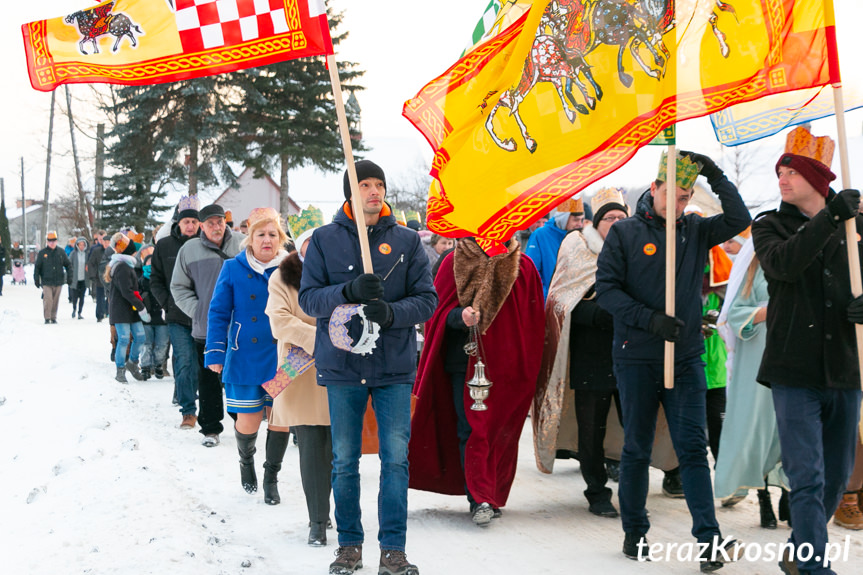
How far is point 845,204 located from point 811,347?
2.46ft

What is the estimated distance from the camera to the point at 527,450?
30.2ft

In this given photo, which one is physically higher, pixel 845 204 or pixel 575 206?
pixel 575 206

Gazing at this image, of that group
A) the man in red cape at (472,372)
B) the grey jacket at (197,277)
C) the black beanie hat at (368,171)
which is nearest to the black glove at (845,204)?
the black beanie hat at (368,171)

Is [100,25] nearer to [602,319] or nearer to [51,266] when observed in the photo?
[602,319]

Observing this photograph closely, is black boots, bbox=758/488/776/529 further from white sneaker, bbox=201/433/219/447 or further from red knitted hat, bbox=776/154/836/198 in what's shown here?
white sneaker, bbox=201/433/219/447

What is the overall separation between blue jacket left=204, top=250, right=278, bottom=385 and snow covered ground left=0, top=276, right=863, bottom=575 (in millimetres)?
1024

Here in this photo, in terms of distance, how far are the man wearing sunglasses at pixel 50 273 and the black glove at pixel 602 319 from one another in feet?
63.5

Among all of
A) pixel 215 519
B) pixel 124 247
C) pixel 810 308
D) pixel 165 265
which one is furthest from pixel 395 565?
pixel 124 247

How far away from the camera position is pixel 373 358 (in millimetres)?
5188

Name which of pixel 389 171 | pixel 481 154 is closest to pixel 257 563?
pixel 481 154

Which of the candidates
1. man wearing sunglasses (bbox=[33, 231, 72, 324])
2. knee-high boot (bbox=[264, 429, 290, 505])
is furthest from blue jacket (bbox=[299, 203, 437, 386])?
man wearing sunglasses (bbox=[33, 231, 72, 324])

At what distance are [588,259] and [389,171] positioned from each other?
223 feet

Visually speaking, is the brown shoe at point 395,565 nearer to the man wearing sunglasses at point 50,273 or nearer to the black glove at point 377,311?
the black glove at point 377,311

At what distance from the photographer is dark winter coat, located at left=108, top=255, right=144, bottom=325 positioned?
1332 cm
